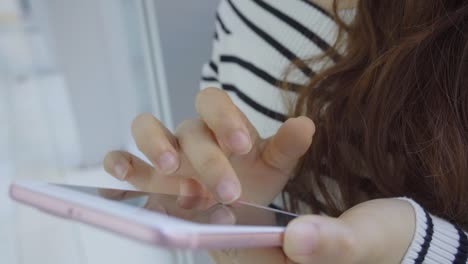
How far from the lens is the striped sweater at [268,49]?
534mm

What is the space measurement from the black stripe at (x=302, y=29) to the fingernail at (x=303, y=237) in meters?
0.29

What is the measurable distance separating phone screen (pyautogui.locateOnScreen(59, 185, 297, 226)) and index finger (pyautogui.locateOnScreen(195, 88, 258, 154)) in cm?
5

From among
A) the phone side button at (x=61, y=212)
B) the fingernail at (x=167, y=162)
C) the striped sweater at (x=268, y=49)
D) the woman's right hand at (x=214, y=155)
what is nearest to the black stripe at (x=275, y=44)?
the striped sweater at (x=268, y=49)

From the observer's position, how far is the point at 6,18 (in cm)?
186

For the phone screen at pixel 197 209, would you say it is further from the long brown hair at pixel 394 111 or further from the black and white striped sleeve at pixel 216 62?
the black and white striped sleeve at pixel 216 62

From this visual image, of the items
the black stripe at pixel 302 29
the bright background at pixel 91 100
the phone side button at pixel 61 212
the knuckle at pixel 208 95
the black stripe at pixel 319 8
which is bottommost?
the bright background at pixel 91 100

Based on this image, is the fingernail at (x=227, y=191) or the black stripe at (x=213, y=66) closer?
the fingernail at (x=227, y=191)

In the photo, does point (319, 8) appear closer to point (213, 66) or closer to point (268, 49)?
point (268, 49)

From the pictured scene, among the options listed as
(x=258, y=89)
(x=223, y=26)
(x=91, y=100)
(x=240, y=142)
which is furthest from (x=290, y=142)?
(x=91, y=100)

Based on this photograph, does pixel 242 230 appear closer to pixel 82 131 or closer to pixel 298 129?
pixel 298 129

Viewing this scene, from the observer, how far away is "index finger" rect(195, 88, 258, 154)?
359mm

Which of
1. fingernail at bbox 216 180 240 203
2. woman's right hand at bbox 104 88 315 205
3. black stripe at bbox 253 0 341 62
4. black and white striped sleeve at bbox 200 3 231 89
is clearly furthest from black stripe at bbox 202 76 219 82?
fingernail at bbox 216 180 240 203

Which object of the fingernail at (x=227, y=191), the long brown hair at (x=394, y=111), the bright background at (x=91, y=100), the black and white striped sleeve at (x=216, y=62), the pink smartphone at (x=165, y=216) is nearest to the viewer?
the pink smartphone at (x=165, y=216)

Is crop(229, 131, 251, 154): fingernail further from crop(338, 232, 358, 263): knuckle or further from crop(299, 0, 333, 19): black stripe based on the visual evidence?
crop(299, 0, 333, 19): black stripe
